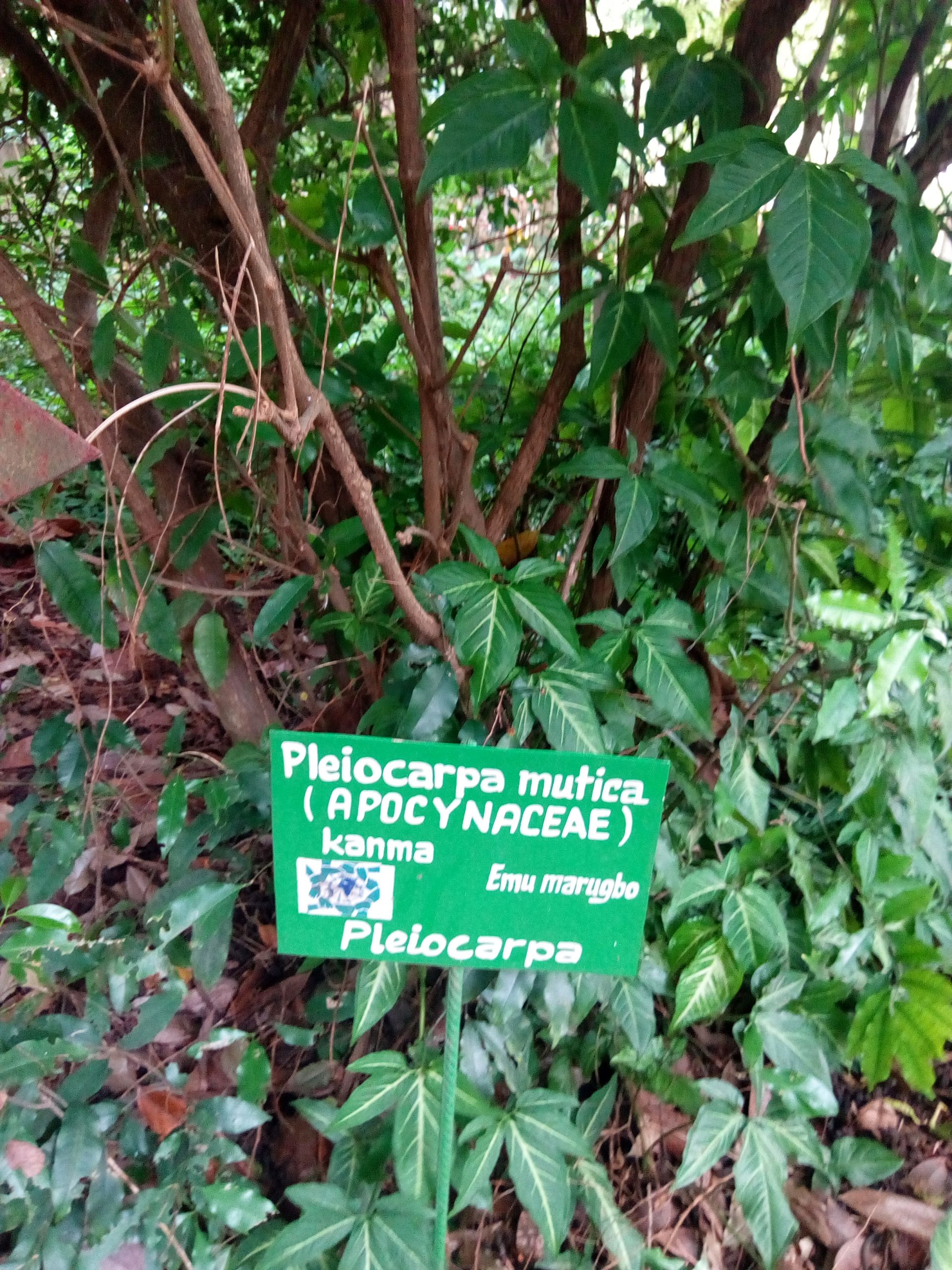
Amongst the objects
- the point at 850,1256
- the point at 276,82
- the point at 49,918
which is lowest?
the point at 850,1256

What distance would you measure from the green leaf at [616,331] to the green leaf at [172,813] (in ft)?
2.31

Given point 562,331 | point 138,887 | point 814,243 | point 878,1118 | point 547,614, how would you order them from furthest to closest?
1. point 138,887
2. point 878,1118
3. point 562,331
4. point 547,614
5. point 814,243

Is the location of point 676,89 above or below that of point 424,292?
above

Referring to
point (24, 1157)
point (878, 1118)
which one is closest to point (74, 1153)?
point (24, 1157)

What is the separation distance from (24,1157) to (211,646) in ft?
1.94

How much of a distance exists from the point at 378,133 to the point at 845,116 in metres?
0.65

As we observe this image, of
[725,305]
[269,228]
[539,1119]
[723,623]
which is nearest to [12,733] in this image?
[269,228]

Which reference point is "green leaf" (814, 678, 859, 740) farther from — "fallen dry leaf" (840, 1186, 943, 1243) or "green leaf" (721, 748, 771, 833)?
"fallen dry leaf" (840, 1186, 943, 1243)

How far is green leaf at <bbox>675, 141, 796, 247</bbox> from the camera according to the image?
0.63 m

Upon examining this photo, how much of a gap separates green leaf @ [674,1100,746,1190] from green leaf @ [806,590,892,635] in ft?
2.02

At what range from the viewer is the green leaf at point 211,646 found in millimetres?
1087

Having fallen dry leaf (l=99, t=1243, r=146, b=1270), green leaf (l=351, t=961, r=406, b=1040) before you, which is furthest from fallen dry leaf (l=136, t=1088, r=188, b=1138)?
green leaf (l=351, t=961, r=406, b=1040)

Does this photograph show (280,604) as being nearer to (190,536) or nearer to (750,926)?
(190,536)

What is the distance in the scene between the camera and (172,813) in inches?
40.8
